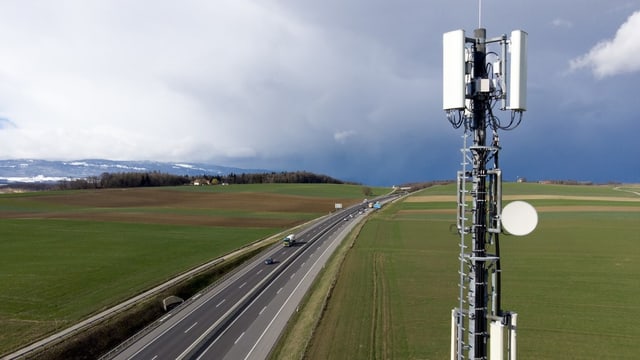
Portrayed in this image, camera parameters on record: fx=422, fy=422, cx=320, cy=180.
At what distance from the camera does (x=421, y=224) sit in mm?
91562

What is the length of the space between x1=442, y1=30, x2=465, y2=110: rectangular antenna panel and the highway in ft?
78.4

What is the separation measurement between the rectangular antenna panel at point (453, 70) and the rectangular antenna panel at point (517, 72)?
1.63m

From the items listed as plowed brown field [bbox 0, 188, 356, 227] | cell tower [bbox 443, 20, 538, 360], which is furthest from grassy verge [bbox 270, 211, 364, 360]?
plowed brown field [bbox 0, 188, 356, 227]

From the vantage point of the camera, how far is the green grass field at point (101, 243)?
41.2 metres

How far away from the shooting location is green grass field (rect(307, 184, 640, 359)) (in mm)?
27703

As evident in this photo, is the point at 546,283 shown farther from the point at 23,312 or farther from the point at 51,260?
the point at 51,260

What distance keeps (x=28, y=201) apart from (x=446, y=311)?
151 metres

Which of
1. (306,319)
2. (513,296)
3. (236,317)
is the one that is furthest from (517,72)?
(236,317)

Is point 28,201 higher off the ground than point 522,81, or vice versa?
point 522,81

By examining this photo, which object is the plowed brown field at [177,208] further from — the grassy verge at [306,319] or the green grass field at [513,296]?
the grassy verge at [306,319]

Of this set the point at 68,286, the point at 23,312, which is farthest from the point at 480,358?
the point at 68,286

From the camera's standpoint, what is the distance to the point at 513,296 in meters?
38.0

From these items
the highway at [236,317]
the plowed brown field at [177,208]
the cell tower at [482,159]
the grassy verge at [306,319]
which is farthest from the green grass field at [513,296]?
the plowed brown field at [177,208]

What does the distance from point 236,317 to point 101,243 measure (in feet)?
154
